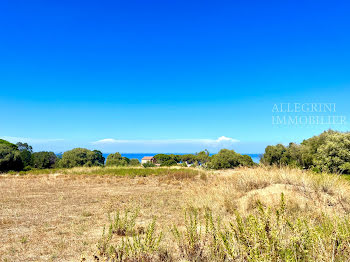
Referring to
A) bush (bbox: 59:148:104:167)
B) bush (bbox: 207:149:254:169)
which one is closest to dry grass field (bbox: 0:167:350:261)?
bush (bbox: 207:149:254:169)

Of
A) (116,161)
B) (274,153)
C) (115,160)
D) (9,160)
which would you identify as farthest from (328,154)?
(9,160)

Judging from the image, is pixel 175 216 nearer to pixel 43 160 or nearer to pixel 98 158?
pixel 98 158

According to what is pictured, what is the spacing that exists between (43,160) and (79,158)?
515 cm

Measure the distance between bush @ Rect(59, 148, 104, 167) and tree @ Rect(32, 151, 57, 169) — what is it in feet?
8.38

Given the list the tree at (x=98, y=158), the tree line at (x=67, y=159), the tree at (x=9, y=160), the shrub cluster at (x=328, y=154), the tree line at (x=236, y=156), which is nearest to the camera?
the shrub cluster at (x=328, y=154)

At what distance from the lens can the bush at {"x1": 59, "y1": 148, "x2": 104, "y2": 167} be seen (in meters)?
30.9

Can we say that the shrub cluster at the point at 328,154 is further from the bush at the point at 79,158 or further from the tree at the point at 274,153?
the bush at the point at 79,158

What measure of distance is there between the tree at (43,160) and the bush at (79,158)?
8.38 feet

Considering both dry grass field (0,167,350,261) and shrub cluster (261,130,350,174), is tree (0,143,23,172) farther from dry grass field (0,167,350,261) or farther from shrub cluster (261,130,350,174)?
shrub cluster (261,130,350,174)

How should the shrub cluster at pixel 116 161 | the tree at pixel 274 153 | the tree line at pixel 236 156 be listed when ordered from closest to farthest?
the tree line at pixel 236 156, the tree at pixel 274 153, the shrub cluster at pixel 116 161

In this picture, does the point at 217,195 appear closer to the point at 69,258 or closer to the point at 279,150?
the point at 69,258

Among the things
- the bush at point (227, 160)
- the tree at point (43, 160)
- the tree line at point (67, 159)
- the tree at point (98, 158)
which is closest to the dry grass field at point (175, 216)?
the tree line at point (67, 159)

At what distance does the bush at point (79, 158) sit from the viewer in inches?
1218

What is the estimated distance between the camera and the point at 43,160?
31.5 meters
